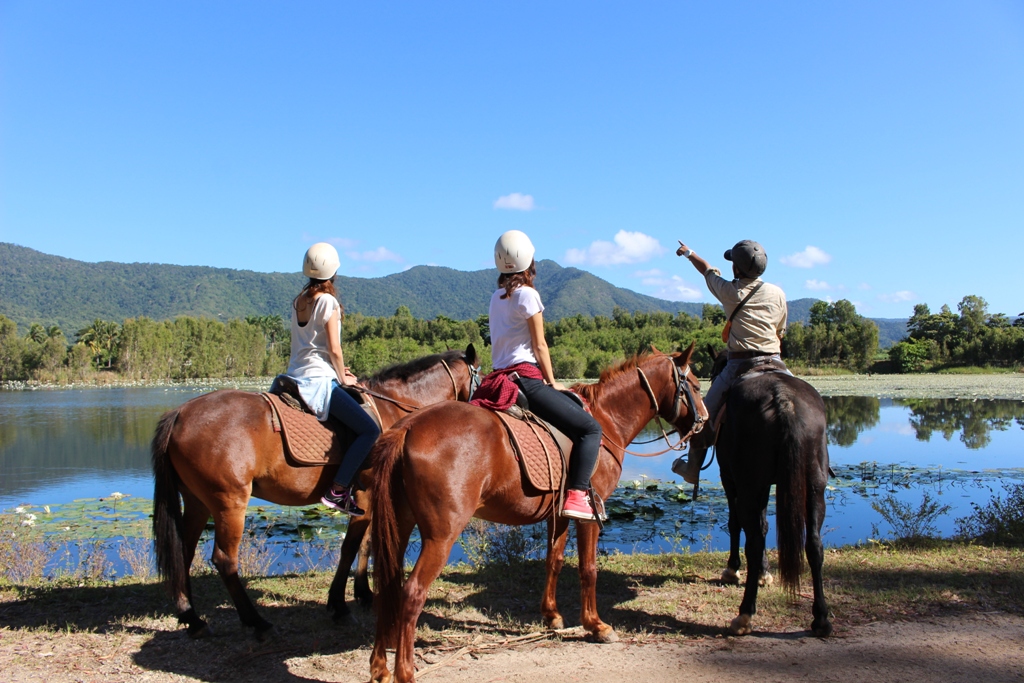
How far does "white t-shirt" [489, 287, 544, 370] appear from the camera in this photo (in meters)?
4.37

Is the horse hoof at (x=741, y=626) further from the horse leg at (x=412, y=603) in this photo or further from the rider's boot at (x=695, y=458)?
the horse leg at (x=412, y=603)

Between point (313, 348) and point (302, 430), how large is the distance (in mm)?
630

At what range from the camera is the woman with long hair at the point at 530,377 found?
4.44 meters

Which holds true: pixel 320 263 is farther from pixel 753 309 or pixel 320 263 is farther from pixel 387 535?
pixel 753 309

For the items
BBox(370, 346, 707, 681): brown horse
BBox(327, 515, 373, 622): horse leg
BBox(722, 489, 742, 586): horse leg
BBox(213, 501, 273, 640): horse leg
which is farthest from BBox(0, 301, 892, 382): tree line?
BBox(370, 346, 707, 681): brown horse

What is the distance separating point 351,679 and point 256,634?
1038 millimetres

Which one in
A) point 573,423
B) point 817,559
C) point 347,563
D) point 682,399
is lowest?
point 347,563

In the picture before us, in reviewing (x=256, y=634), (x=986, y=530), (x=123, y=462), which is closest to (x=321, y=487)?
(x=256, y=634)

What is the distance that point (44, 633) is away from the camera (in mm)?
4742

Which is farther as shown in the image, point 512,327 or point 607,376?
point 607,376

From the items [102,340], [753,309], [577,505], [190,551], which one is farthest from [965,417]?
[102,340]

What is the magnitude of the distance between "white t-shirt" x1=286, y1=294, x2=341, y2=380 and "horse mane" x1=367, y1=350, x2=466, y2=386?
68cm

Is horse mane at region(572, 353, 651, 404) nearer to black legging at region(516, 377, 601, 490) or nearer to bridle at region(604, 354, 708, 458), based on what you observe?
bridle at region(604, 354, 708, 458)

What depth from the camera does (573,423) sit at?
4.48m
